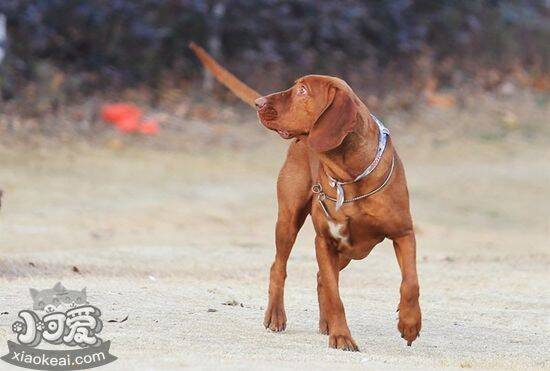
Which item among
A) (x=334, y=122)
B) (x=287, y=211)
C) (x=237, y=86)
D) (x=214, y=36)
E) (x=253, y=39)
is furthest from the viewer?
(x=253, y=39)

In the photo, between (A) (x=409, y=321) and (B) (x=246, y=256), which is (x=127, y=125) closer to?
(B) (x=246, y=256)

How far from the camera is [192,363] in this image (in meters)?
5.14

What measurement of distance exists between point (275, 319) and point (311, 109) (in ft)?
3.90

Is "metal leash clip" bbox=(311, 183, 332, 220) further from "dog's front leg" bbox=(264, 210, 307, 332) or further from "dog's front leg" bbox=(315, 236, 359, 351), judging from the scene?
"dog's front leg" bbox=(264, 210, 307, 332)

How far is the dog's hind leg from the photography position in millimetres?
6734

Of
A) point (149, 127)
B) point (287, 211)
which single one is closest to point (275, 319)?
point (287, 211)

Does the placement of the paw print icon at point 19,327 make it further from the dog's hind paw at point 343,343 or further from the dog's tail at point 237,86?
the dog's tail at point 237,86

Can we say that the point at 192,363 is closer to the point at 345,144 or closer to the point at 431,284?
the point at 345,144

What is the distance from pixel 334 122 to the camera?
602cm

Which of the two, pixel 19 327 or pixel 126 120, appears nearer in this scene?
pixel 19 327

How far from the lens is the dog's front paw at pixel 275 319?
6.65 meters

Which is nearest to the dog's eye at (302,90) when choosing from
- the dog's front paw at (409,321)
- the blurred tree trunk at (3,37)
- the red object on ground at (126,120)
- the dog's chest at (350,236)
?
the dog's chest at (350,236)

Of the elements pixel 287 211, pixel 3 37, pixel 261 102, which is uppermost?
pixel 3 37

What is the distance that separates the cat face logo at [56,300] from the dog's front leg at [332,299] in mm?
1128
